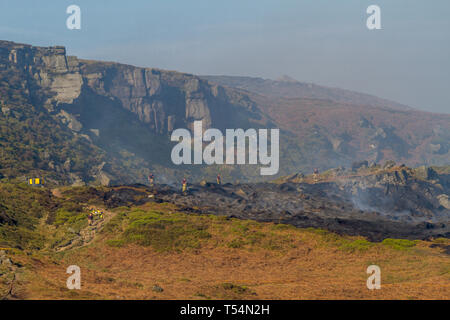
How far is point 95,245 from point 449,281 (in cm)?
4586

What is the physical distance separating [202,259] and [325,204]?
2494 inches

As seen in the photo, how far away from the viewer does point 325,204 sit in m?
128

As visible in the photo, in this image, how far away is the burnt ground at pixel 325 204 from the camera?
309 ft

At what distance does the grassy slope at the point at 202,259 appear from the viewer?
47.2 metres

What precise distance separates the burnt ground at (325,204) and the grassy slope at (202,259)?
10.3 m

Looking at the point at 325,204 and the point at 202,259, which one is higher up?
the point at 325,204

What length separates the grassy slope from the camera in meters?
47.2

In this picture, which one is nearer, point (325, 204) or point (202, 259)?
point (202, 259)

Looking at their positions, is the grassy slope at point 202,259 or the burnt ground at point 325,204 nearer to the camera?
the grassy slope at point 202,259

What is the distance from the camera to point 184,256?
7200cm
